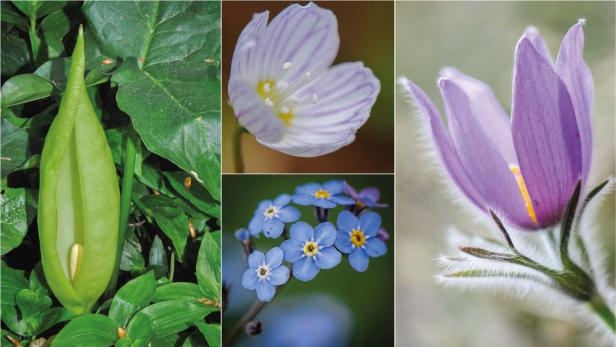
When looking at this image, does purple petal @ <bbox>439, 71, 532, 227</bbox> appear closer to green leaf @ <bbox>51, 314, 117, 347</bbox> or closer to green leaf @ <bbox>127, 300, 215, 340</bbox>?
green leaf @ <bbox>127, 300, 215, 340</bbox>

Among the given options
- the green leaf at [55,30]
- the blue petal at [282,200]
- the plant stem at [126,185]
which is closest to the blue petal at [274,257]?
the blue petal at [282,200]

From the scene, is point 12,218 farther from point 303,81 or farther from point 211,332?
point 303,81

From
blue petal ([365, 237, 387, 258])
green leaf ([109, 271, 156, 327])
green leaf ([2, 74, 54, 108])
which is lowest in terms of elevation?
green leaf ([109, 271, 156, 327])

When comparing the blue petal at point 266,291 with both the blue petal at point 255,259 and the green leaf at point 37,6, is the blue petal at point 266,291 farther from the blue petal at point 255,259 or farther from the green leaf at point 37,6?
the green leaf at point 37,6

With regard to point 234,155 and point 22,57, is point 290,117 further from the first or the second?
point 22,57

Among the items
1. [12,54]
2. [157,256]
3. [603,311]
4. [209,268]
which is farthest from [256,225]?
[603,311]

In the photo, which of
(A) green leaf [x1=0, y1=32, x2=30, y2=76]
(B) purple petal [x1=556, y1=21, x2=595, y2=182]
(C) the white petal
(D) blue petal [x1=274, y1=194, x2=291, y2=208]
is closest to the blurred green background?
(D) blue petal [x1=274, y1=194, x2=291, y2=208]
